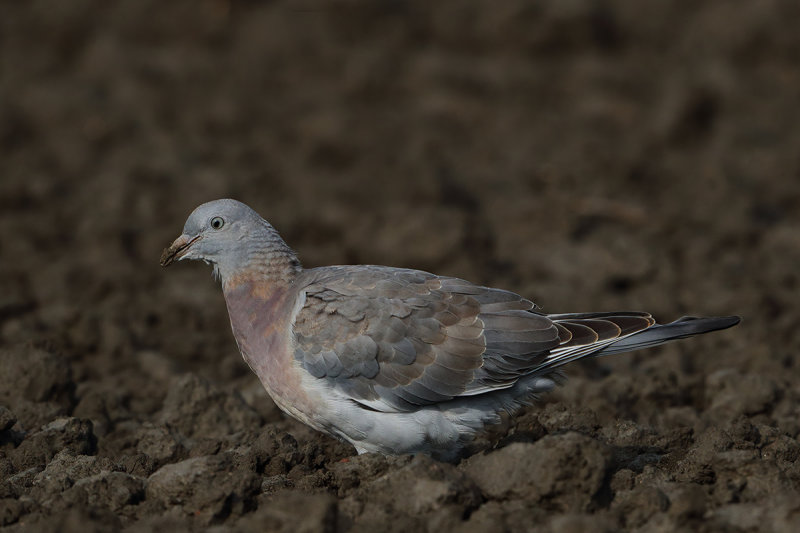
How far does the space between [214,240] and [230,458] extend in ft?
5.03

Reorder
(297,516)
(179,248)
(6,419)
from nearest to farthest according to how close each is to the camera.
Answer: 1. (297,516)
2. (6,419)
3. (179,248)

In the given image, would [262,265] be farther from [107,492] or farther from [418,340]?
[107,492]

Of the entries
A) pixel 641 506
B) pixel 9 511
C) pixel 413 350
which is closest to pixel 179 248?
pixel 413 350

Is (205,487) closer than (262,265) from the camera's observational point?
Yes

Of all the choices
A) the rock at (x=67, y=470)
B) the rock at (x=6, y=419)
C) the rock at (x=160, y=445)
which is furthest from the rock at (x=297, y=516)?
the rock at (x=6, y=419)

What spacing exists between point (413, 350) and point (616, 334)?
1.21 meters

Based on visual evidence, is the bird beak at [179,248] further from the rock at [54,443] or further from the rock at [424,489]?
the rock at [424,489]

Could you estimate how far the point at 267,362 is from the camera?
245 inches

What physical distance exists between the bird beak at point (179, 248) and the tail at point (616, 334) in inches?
94.3

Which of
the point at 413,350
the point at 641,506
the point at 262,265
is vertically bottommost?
the point at 641,506

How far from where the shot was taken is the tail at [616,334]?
614 centimetres

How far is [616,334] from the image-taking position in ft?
20.2

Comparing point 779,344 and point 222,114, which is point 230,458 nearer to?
point 779,344

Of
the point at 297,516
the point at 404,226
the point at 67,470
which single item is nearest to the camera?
the point at 297,516
